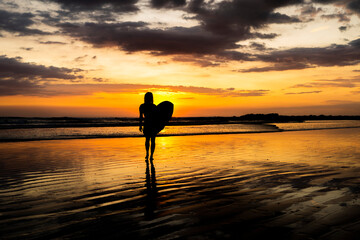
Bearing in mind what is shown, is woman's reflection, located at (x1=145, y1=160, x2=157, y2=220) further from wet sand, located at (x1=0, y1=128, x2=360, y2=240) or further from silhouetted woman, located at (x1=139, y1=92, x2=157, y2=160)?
silhouetted woman, located at (x1=139, y1=92, x2=157, y2=160)

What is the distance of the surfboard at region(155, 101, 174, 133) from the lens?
12087mm

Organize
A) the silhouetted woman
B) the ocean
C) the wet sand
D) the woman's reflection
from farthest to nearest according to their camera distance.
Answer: the ocean → the silhouetted woman → the woman's reflection → the wet sand

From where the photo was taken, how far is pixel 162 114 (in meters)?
12.7

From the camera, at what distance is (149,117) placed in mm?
11750

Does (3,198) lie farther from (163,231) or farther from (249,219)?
(249,219)

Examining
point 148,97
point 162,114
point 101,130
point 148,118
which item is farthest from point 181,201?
point 101,130

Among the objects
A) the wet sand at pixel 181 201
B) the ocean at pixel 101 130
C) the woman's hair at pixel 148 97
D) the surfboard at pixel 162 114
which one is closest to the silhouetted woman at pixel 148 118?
the woman's hair at pixel 148 97

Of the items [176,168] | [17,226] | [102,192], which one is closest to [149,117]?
[176,168]

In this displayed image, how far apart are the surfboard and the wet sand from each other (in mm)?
2918

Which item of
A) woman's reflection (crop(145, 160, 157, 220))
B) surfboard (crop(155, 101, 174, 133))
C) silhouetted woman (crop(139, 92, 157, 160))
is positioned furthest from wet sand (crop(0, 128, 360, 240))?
surfboard (crop(155, 101, 174, 133))

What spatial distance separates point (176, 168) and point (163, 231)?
526 centimetres

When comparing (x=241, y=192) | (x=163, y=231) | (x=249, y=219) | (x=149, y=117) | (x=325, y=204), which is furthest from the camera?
(x=149, y=117)

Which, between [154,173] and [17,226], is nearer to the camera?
[17,226]

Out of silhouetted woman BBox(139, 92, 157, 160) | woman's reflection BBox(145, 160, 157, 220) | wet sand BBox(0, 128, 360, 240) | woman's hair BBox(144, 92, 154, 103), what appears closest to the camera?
wet sand BBox(0, 128, 360, 240)
